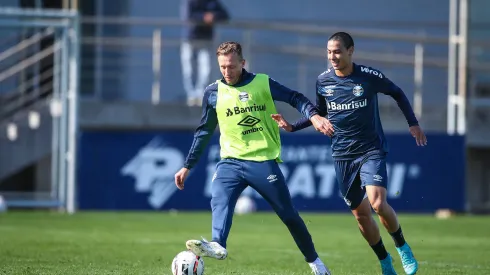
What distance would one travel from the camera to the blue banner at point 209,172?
20.6m

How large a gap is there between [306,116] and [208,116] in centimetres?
83

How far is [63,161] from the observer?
20703 mm

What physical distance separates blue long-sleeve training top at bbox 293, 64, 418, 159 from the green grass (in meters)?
1.38

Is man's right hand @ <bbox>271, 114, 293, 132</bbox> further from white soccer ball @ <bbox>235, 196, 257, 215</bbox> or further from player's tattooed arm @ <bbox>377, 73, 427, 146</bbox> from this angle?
white soccer ball @ <bbox>235, 196, 257, 215</bbox>

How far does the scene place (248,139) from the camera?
940 centimetres

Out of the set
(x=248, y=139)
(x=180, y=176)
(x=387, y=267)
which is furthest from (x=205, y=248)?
(x=387, y=267)

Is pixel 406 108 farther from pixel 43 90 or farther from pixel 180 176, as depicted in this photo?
pixel 43 90

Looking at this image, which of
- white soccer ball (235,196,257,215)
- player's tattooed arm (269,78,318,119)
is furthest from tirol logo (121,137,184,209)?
player's tattooed arm (269,78,318,119)

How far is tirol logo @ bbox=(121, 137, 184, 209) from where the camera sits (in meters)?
20.7

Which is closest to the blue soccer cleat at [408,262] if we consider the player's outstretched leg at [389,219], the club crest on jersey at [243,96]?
the player's outstretched leg at [389,219]

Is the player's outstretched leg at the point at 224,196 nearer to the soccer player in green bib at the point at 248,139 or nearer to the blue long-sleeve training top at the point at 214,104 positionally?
the soccer player in green bib at the point at 248,139

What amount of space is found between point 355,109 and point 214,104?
123 centimetres

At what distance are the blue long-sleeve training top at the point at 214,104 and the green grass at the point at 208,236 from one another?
50.2 inches

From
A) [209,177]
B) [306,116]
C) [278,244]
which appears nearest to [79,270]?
[306,116]
